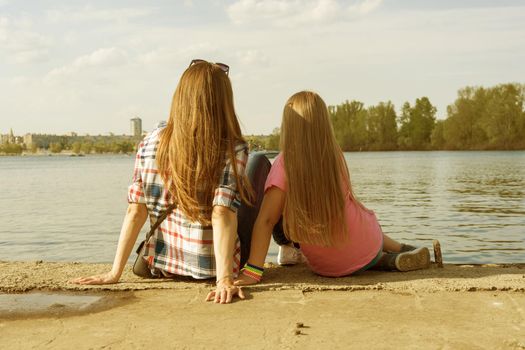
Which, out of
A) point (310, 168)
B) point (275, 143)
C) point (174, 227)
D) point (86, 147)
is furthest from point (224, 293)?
point (86, 147)

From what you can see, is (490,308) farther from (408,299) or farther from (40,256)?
(40,256)

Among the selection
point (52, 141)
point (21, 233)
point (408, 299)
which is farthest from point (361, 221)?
point (52, 141)

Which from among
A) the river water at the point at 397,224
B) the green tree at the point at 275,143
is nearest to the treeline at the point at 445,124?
the river water at the point at 397,224

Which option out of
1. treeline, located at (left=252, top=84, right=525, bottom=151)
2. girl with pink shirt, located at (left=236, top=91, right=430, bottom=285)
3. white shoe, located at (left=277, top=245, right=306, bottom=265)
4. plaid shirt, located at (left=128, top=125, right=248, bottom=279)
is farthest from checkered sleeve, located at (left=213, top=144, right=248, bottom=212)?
treeline, located at (left=252, top=84, right=525, bottom=151)

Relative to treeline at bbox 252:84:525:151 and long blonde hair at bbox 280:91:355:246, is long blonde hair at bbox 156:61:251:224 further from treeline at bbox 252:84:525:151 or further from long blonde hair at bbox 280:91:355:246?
treeline at bbox 252:84:525:151

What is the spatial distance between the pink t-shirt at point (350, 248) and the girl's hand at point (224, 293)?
75 centimetres

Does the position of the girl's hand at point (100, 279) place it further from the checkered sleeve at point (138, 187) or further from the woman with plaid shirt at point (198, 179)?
the checkered sleeve at point (138, 187)

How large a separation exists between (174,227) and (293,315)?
1.15 metres

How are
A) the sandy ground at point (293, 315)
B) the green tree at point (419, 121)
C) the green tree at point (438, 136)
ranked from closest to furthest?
1. the sandy ground at point (293, 315)
2. the green tree at point (438, 136)
3. the green tree at point (419, 121)

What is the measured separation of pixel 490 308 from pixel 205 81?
2.21 metres

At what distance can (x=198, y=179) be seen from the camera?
12.9 ft

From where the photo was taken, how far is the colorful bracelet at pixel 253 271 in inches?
165

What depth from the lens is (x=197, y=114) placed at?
3.88m

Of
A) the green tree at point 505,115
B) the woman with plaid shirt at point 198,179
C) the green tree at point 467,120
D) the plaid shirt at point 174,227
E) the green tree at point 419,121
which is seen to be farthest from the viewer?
the green tree at point 419,121
